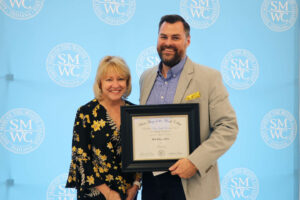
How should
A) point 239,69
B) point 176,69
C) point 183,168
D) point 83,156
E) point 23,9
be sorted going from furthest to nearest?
point 239,69, point 23,9, point 176,69, point 83,156, point 183,168

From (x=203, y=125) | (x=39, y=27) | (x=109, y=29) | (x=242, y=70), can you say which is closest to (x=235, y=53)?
(x=242, y=70)

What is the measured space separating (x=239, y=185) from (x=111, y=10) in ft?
6.33

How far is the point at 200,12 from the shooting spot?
2.51 metres

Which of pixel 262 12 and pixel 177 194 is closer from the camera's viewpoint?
pixel 177 194

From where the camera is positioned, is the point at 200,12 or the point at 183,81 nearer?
the point at 183,81

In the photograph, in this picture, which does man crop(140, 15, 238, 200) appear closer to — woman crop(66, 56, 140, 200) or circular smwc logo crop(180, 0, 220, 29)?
woman crop(66, 56, 140, 200)

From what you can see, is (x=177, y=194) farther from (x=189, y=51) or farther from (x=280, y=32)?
(x=280, y=32)

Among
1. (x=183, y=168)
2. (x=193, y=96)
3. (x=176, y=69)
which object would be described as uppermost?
(x=176, y=69)

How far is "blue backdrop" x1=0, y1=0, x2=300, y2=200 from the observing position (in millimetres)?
2432

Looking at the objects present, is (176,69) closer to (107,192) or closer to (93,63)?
(107,192)

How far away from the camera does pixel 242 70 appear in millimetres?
2564

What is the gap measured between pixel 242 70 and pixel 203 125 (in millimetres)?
1278

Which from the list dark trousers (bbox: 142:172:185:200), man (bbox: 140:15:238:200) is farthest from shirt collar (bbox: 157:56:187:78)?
dark trousers (bbox: 142:172:185:200)

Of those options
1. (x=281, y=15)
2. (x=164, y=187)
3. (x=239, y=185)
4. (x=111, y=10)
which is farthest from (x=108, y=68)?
(x=281, y=15)
